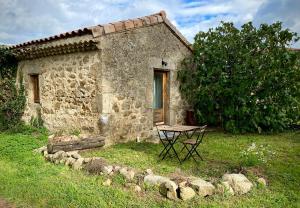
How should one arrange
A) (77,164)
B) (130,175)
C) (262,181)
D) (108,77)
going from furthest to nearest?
(108,77), (77,164), (130,175), (262,181)

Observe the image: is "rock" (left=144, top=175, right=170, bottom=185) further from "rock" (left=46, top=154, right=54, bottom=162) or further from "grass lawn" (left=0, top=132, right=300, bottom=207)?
"rock" (left=46, top=154, right=54, bottom=162)

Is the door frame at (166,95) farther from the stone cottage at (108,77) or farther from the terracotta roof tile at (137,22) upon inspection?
the terracotta roof tile at (137,22)

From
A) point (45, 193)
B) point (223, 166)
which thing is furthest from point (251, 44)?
point (45, 193)

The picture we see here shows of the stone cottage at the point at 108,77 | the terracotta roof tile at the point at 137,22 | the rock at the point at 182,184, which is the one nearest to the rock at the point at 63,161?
the stone cottage at the point at 108,77

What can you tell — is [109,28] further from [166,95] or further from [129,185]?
[129,185]

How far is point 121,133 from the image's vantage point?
7820 mm

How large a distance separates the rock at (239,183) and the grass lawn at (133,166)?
10cm

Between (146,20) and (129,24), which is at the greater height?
(146,20)

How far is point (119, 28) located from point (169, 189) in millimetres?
4721

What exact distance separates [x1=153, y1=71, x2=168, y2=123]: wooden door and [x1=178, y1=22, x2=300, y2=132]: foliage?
675 millimetres

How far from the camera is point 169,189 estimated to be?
4.19m

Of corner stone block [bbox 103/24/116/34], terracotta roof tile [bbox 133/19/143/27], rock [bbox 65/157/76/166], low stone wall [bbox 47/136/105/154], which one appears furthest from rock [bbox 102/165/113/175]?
terracotta roof tile [bbox 133/19/143/27]

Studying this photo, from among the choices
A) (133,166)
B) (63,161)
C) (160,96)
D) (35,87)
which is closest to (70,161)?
(63,161)

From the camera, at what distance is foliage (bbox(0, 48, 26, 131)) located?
9852mm
